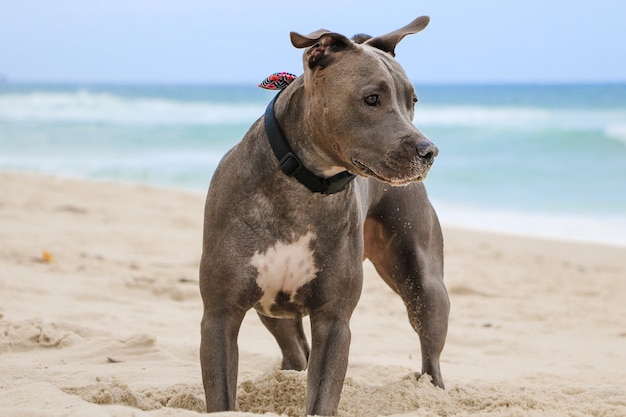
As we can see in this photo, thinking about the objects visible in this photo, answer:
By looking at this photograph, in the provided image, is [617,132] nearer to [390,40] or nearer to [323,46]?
[390,40]

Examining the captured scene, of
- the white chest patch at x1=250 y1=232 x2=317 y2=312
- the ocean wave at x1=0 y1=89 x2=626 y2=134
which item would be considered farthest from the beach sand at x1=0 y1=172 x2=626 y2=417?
the ocean wave at x1=0 y1=89 x2=626 y2=134

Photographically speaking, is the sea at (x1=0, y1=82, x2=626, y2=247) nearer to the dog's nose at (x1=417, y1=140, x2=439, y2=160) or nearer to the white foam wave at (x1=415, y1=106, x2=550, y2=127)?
the white foam wave at (x1=415, y1=106, x2=550, y2=127)

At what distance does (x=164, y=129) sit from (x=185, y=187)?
13.5 m

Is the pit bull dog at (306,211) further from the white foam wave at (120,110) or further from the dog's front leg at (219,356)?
the white foam wave at (120,110)

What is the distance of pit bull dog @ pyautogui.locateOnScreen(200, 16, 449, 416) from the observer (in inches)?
132

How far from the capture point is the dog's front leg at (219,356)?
3.61 m

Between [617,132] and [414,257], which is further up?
[617,132]

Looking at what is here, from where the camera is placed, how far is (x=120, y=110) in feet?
129

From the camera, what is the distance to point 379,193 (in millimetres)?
4477

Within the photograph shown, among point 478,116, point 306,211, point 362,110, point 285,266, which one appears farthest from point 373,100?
point 478,116

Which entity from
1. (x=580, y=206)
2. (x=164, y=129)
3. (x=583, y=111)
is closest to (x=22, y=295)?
(x=580, y=206)

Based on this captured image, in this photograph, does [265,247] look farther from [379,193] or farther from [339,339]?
[379,193]

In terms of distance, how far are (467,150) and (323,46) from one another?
19.0 metres

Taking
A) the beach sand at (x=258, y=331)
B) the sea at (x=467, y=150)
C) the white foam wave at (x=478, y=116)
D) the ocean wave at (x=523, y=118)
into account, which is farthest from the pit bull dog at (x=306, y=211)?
the white foam wave at (x=478, y=116)
